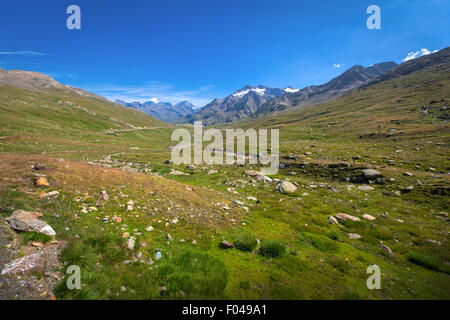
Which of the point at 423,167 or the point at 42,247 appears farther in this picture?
the point at 423,167

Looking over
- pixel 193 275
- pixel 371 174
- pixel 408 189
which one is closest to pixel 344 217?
pixel 408 189

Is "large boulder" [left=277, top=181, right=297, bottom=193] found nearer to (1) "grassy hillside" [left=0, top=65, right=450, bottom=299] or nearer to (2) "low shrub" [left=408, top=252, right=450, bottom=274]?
(1) "grassy hillside" [left=0, top=65, right=450, bottom=299]

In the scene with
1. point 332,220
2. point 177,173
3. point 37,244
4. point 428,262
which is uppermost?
point 177,173

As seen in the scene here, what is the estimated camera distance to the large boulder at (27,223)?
741 cm

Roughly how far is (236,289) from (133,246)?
506 cm

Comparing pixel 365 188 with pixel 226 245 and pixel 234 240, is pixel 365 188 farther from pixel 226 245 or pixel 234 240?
pixel 226 245

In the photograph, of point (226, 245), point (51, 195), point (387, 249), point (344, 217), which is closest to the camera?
point (226, 245)

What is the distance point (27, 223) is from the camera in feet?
24.7

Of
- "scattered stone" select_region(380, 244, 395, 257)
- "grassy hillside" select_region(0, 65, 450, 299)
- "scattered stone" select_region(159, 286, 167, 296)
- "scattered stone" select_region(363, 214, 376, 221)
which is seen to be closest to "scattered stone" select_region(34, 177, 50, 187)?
"grassy hillside" select_region(0, 65, 450, 299)

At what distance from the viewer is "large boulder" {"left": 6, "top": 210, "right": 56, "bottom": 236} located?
7.41 metres

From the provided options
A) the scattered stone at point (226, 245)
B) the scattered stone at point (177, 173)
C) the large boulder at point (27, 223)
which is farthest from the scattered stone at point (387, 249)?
the scattered stone at point (177, 173)

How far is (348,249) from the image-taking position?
32.4 ft
